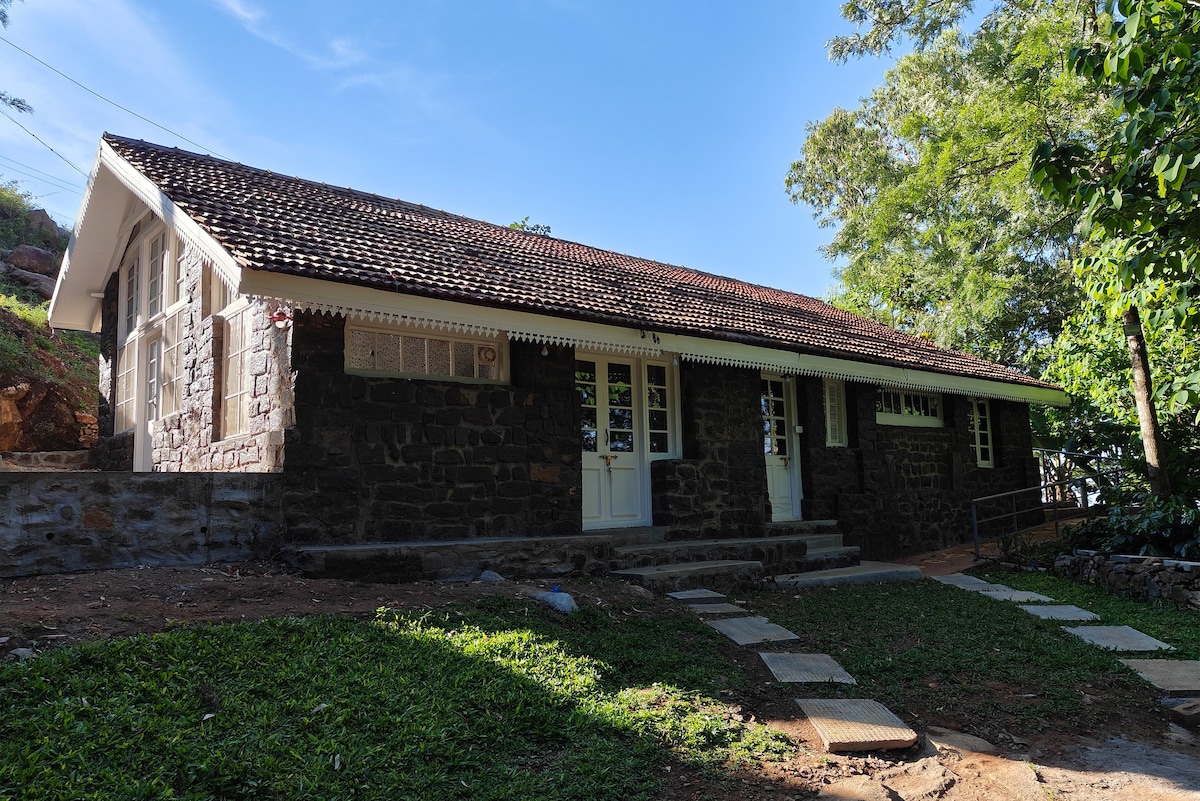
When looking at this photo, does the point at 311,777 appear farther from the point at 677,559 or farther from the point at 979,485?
the point at 979,485

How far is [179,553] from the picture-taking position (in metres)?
6.34

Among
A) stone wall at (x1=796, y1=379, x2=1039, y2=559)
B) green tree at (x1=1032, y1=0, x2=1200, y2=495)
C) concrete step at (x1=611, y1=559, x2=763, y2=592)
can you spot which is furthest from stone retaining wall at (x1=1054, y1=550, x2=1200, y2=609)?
concrete step at (x1=611, y1=559, x2=763, y2=592)

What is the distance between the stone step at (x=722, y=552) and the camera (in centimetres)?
827

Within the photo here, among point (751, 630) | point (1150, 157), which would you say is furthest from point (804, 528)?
point (1150, 157)

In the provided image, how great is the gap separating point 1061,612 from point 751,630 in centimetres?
346

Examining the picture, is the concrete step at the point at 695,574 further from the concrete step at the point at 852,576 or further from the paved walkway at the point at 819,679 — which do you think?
the concrete step at the point at 852,576

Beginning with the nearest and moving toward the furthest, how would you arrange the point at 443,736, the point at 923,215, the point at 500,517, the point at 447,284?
1. the point at 443,736
2. the point at 447,284
3. the point at 500,517
4. the point at 923,215

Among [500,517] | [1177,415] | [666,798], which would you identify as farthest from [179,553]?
[1177,415]

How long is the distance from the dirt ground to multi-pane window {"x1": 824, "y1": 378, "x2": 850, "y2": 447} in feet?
21.5

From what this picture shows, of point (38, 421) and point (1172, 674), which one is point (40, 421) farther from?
point (1172, 674)

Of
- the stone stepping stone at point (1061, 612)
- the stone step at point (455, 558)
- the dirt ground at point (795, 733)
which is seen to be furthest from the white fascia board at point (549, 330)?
the stone stepping stone at point (1061, 612)

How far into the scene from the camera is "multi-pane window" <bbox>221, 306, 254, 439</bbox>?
782cm

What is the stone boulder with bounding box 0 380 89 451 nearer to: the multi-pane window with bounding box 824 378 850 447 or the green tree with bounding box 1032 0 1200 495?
the multi-pane window with bounding box 824 378 850 447

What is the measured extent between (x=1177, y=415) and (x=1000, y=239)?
5.63 metres
